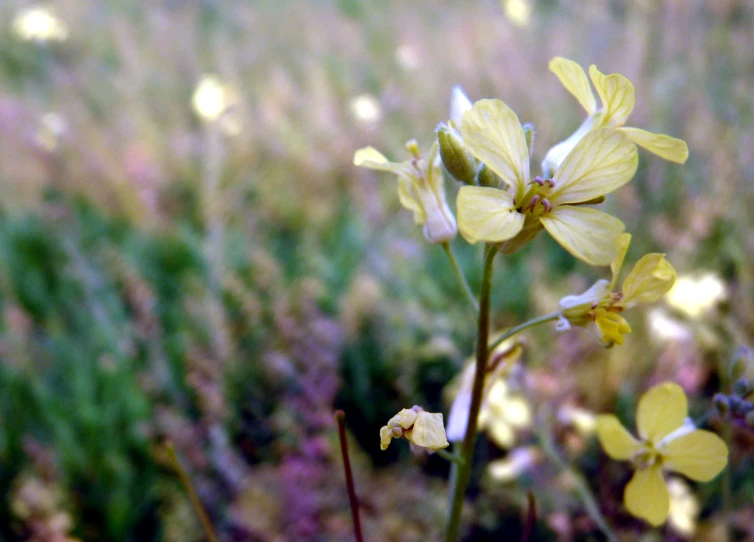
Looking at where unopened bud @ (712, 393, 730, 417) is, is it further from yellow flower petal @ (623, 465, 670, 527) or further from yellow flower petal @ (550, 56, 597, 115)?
yellow flower petal @ (550, 56, 597, 115)

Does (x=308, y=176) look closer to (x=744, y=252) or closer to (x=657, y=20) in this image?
(x=744, y=252)

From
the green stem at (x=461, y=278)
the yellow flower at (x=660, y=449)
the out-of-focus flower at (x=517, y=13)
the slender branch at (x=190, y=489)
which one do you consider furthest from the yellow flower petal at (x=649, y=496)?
the out-of-focus flower at (x=517, y=13)

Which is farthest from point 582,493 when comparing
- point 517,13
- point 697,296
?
point 517,13

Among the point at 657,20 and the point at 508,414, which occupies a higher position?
the point at 657,20

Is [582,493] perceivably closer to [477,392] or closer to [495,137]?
[477,392]

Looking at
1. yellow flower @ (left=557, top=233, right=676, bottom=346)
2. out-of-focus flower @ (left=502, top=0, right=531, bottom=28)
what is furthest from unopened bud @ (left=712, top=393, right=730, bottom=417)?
out-of-focus flower @ (left=502, top=0, right=531, bottom=28)

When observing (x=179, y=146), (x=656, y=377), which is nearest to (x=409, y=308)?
(x=656, y=377)
